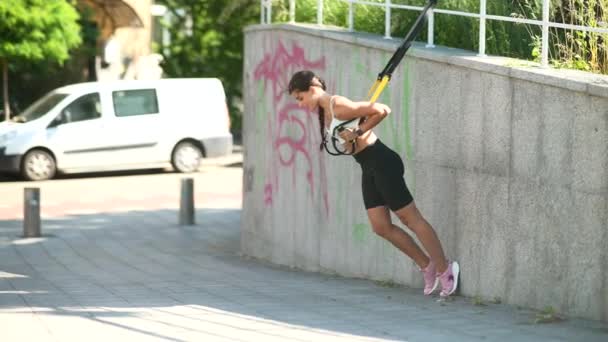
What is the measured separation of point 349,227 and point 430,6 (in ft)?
7.90

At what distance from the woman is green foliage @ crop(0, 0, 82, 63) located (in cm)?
1893

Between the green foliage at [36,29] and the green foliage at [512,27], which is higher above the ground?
the green foliage at [36,29]

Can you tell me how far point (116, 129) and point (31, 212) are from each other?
782 cm

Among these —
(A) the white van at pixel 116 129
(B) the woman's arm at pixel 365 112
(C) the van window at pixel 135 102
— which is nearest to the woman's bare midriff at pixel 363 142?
(B) the woman's arm at pixel 365 112

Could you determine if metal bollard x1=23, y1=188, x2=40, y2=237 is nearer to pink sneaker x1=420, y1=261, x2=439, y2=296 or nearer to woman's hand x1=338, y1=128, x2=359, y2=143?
pink sneaker x1=420, y1=261, x2=439, y2=296

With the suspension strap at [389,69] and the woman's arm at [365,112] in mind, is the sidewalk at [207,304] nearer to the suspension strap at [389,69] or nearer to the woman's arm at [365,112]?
the woman's arm at [365,112]

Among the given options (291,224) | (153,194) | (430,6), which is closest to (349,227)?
(291,224)

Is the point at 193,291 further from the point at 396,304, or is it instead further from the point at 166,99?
the point at 166,99

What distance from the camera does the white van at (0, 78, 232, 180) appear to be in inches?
880

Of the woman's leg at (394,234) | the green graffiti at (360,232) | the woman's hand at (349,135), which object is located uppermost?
the woman's hand at (349,135)

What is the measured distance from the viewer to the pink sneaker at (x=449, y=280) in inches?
332

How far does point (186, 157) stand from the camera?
2369 cm

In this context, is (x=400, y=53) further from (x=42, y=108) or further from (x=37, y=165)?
(x=42, y=108)

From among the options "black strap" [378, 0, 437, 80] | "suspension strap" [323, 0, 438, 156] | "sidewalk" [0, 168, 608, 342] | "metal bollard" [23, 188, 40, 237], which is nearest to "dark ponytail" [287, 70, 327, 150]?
"suspension strap" [323, 0, 438, 156]
